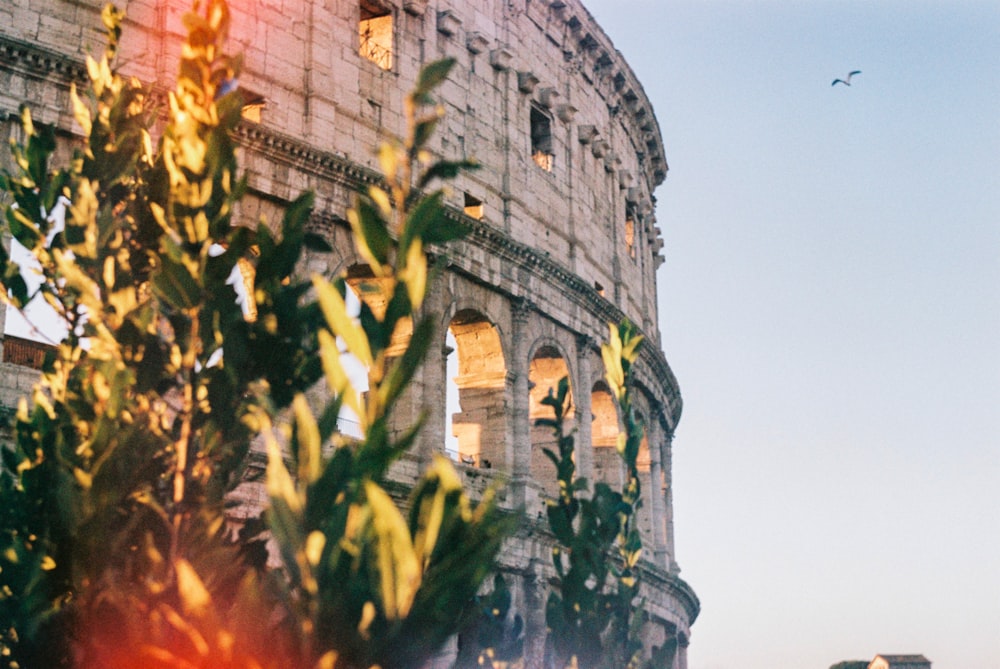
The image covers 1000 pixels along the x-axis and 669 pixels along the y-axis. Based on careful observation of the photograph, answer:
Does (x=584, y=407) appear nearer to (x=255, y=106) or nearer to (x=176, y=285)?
(x=255, y=106)

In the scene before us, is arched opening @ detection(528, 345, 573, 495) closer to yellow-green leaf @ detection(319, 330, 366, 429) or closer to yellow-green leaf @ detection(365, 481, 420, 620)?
yellow-green leaf @ detection(319, 330, 366, 429)

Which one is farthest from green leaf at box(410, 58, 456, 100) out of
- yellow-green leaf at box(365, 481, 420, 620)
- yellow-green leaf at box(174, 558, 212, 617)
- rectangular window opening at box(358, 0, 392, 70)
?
rectangular window opening at box(358, 0, 392, 70)

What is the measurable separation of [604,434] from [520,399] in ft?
15.8

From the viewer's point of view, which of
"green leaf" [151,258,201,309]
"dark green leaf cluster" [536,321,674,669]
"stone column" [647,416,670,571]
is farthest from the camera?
"stone column" [647,416,670,571]

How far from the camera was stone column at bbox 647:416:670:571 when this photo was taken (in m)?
28.8

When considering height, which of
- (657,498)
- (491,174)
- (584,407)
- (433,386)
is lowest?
(657,498)

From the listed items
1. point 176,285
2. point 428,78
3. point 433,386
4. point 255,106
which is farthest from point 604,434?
point 428,78

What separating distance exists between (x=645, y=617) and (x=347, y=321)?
23612 millimetres

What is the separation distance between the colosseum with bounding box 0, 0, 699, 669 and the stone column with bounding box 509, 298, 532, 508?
3 centimetres

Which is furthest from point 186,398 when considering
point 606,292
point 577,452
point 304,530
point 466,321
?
point 606,292

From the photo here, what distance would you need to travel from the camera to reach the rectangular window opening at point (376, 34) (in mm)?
22375

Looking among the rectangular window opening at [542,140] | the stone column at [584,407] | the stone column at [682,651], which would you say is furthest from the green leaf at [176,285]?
the stone column at [682,651]

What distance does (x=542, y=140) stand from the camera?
2641cm

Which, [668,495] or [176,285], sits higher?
[668,495]
